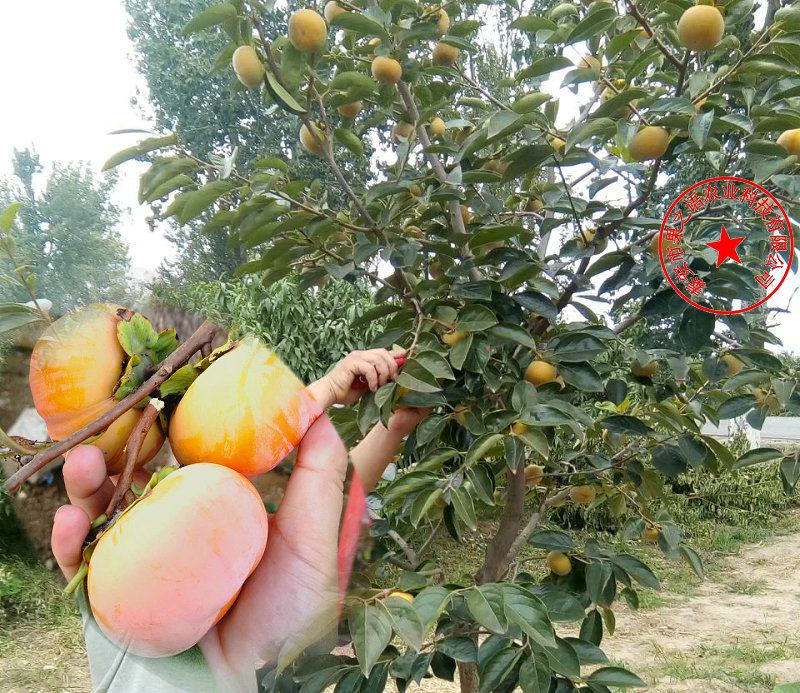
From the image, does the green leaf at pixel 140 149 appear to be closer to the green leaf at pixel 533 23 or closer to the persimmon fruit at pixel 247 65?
the persimmon fruit at pixel 247 65

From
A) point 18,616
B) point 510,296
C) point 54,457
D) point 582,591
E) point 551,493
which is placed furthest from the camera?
point 18,616

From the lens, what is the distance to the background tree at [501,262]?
0.49 meters

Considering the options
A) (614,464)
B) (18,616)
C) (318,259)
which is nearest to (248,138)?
(318,259)

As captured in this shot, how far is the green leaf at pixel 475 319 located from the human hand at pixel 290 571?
0.97 feet

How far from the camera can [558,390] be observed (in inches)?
24.6

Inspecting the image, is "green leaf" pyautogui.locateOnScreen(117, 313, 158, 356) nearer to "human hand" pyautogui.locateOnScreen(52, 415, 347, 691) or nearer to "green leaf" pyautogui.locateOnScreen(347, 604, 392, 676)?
"human hand" pyautogui.locateOnScreen(52, 415, 347, 691)

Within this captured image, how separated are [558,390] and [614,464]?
28cm

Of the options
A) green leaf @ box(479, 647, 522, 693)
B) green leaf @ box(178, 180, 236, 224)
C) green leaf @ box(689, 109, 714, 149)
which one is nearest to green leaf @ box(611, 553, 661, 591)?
green leaf @ box(479, 647, 522, 693)

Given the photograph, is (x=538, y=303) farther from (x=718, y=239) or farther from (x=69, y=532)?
(x=69, y=532)

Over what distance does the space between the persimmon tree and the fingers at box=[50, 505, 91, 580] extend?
160mm

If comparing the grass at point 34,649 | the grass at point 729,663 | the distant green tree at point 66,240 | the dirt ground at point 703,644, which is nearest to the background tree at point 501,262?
the distant green tree at point 66,240

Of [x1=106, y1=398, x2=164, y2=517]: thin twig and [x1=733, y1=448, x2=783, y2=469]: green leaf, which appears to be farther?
[x1=733, y1=448, x2=783, y2=469]: green leaf

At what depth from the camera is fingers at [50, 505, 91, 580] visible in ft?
0.68

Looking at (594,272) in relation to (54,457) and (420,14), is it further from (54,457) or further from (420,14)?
(54,457)
